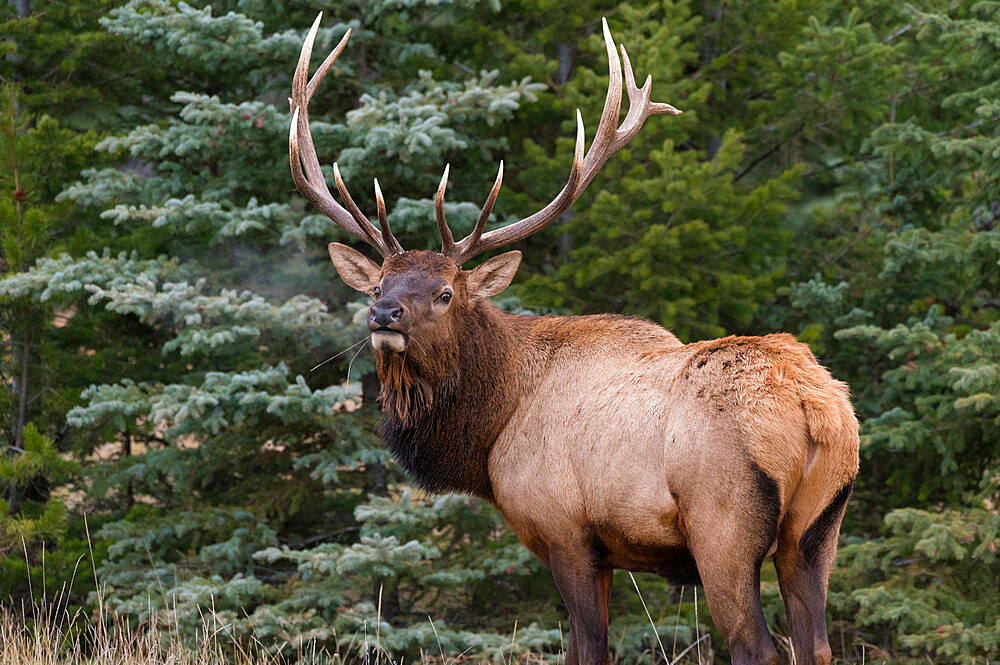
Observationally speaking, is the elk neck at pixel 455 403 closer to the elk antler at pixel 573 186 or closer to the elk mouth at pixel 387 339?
the elk mouth at pixel 387 339

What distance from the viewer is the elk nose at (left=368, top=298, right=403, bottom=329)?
14.1ft

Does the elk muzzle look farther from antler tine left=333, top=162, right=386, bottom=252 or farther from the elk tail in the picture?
the elk tail

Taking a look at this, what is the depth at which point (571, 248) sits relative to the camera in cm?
902

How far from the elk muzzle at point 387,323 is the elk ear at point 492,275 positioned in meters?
0.71

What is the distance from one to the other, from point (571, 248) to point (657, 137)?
125 centimetres

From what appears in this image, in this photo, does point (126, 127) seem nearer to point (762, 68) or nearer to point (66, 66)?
point (66, 66)

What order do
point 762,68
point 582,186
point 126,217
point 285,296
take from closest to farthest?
point 582,186, point 126,217, point 285,296, point 762,68

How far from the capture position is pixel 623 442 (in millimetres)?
3996

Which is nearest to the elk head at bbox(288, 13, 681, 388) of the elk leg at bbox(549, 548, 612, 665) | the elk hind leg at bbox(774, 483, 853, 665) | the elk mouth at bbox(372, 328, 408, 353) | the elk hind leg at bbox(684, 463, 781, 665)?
the elk mouth at bbox(372, 328, 408, 353)

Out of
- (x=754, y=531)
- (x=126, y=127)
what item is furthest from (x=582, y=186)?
(x=126, y=127)

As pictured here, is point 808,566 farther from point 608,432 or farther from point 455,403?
point 455,403

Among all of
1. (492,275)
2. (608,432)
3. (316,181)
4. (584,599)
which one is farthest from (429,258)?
(584,599)

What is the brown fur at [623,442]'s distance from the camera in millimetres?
3684

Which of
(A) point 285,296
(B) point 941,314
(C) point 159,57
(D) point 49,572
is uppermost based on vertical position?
(C) point 159,57
